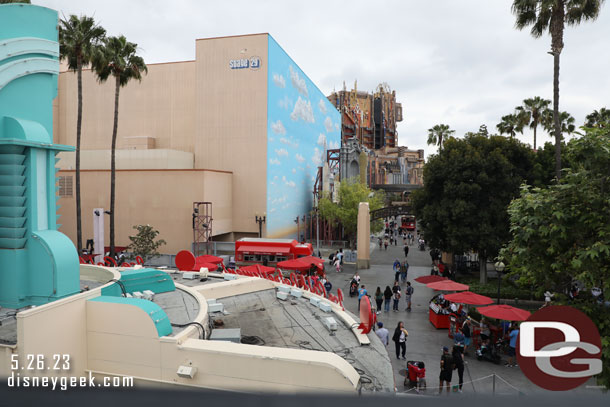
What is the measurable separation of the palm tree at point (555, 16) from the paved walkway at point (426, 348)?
10.00m

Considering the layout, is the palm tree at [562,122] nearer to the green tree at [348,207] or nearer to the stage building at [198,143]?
the green tree at [348,207]

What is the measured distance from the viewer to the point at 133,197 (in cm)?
4047

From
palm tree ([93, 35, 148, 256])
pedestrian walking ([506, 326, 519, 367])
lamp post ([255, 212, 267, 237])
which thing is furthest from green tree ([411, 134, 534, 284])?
palm tree ([93, 35, 148, 256])

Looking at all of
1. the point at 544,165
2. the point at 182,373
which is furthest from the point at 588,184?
the point at 544,165

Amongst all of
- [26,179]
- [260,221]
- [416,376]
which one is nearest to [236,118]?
[260,221]

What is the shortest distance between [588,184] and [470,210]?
17.6 metres

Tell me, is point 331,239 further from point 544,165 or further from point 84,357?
point 84,357

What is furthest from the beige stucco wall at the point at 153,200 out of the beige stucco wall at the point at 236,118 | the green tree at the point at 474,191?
the green tree at the point at 474,191

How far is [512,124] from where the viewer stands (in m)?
47.3

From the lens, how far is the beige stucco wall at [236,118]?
4334 centimetres

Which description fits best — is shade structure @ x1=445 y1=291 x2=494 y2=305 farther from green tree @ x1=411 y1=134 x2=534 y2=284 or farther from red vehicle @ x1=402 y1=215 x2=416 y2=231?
red vehicle @ x1=402 y1=215 x2=416 y2=231

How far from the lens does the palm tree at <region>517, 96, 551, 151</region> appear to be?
4463 cm

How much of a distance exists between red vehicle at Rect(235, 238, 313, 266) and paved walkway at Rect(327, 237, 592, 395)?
132 inches

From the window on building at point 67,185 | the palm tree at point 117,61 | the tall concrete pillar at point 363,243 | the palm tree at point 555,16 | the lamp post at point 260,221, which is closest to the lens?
the palm tree at point 555,16
